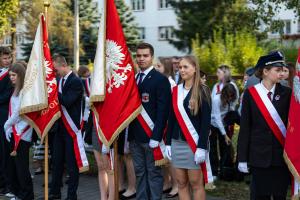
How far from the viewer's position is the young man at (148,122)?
6.58m

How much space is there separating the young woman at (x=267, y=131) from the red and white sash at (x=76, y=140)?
279 cm

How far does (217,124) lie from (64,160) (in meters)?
2.60

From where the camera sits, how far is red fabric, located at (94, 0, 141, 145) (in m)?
6.52

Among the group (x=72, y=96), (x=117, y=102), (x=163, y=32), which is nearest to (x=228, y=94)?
(x=72, y=96)

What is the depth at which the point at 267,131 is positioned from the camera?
5.49 metres

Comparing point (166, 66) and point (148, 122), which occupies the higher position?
point (166, 66)

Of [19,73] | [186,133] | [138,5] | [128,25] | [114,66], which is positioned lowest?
[186,133]

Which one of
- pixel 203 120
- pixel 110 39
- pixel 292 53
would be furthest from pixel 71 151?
pixel 292 53

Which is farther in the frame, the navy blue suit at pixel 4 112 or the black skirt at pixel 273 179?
the navy blue suit at pixel 4 112

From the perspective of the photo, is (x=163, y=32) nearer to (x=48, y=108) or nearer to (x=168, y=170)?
(x=168, y=170)

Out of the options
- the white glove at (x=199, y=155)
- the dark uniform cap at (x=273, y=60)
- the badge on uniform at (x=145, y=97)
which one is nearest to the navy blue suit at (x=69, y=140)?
the badge on uniform at (x=145, y=97)

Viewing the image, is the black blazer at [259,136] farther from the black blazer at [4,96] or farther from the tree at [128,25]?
the tree at [128,25]

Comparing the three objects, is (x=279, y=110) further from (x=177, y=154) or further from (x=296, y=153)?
(x=177, y=154)

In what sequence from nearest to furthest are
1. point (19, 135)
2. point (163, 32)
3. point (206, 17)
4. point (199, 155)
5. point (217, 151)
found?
point (199, 155) → point (19, 135) → point (217, 151) → point (206, 17) → point (163, 32)
